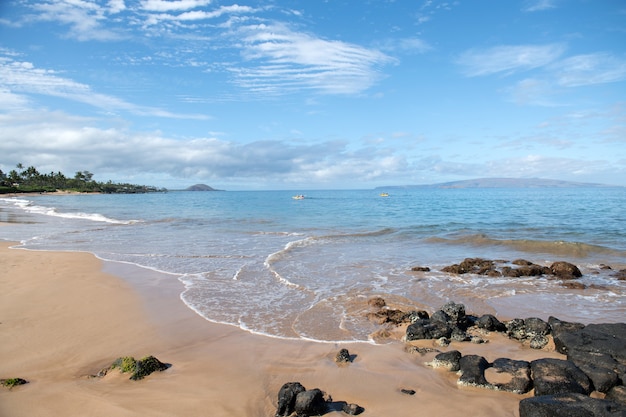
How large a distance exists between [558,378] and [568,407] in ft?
3.02

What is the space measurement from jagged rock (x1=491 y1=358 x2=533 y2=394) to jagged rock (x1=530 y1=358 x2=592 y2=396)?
123 mm

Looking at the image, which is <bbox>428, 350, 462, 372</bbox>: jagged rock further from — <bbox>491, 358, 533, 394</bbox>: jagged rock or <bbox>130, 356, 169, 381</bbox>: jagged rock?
<bbox>130, 356, 169, 381</bbox>: jagged rock

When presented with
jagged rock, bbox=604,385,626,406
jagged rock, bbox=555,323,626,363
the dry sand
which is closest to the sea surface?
the dry sand

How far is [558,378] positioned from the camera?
5.34 metres

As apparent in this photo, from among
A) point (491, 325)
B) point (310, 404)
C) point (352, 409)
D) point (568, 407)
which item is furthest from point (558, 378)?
point (310, 404)

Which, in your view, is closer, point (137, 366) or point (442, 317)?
point (137, 366)

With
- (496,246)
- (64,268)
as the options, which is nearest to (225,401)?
(64,268)

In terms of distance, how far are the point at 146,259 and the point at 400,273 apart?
36.6 feet

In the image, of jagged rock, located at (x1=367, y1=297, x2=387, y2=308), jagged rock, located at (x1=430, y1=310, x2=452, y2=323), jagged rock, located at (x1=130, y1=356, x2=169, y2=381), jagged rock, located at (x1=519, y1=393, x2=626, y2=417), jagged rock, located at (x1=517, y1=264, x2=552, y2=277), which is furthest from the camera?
jagged rock, located at (x1=517, y1=264, x2=552, y2=277)

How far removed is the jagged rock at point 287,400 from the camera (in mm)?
4938

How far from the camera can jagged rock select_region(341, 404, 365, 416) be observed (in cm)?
499

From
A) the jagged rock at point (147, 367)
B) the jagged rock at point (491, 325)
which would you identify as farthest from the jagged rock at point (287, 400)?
the jagged rock at point (491, 325)

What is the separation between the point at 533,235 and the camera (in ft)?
76.4

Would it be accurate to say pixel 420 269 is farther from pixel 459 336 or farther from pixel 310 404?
pixel 310 404
